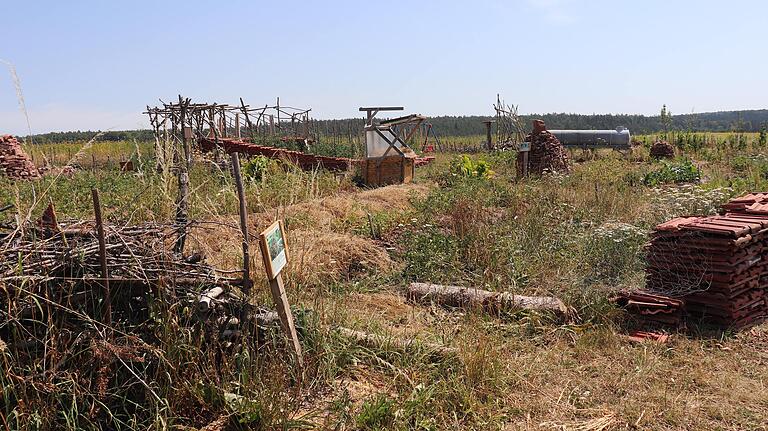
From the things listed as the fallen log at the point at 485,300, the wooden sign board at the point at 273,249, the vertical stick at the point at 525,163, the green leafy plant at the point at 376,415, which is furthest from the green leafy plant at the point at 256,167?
the green leafy plant at the point at 376,415

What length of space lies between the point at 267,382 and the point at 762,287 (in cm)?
485

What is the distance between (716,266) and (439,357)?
297cm

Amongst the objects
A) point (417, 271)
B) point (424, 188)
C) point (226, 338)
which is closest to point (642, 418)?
point (226, 338)

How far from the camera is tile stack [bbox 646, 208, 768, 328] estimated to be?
17.4 feet

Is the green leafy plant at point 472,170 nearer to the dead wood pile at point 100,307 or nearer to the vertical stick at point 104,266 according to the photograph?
the dead wood pile at point 100,307

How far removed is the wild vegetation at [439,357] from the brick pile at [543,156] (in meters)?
5.88

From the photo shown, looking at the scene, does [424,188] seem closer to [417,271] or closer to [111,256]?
[417,271]

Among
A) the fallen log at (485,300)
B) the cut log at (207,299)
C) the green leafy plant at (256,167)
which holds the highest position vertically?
the green leafy plant at (256,167)

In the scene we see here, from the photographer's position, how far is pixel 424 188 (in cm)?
1288

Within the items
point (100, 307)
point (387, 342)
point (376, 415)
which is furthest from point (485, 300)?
point (100, 307)

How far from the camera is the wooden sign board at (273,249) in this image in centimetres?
338

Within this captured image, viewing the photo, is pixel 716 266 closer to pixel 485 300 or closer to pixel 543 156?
pixel 485 300

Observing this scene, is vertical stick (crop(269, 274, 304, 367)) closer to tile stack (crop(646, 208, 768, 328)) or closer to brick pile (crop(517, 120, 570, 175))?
tile stack (crop(646, 208, 768, 328))

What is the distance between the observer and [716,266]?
5.37 metres
